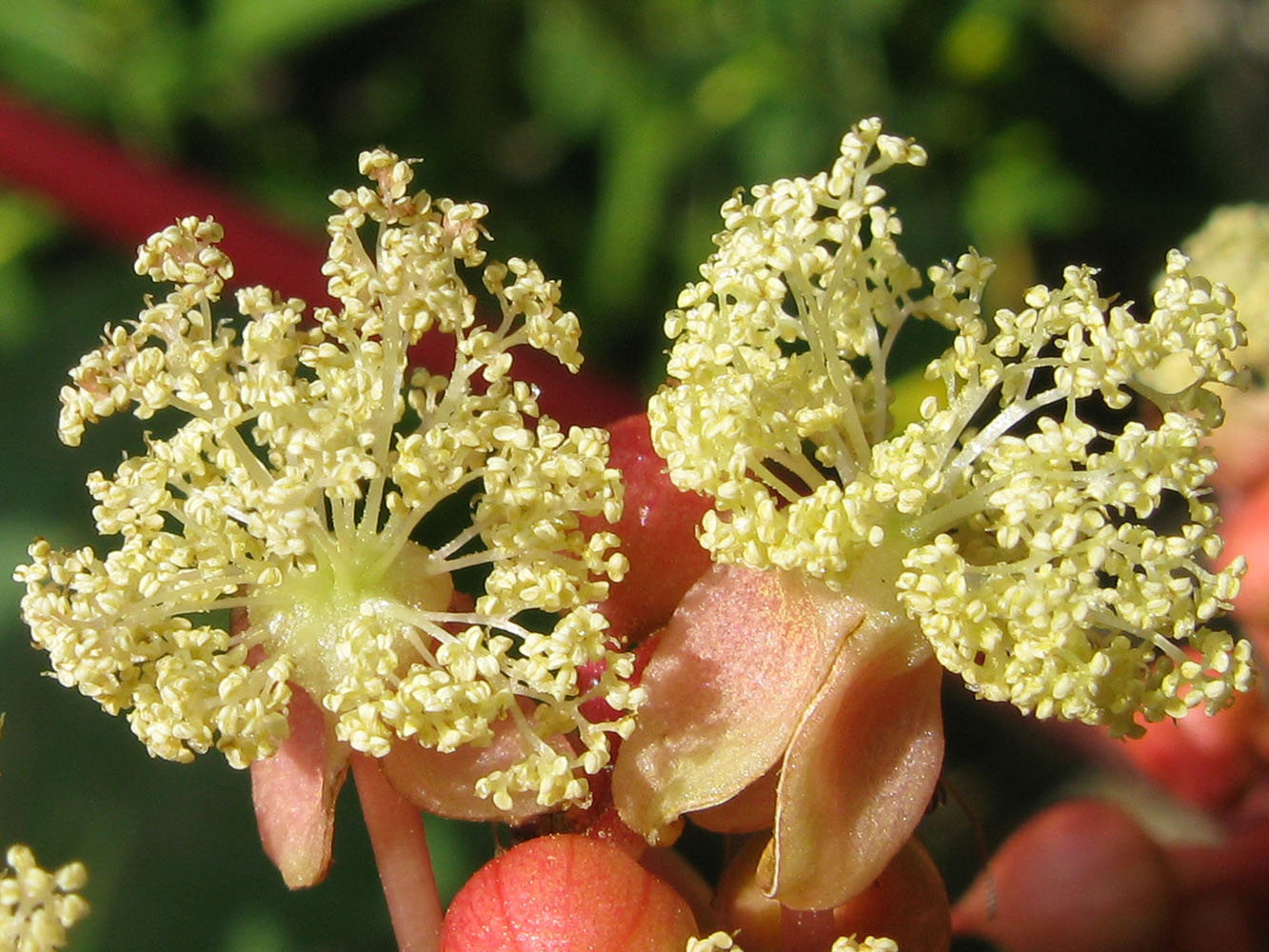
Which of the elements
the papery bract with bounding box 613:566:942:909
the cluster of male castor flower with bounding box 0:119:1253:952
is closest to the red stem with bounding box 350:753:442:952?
the cluster of male castor flower with bounding box 0:119:1253:952

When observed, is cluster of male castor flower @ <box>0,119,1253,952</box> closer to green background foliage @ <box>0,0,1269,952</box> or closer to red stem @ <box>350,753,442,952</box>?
red stem @ <box>350,753,442,952</box>

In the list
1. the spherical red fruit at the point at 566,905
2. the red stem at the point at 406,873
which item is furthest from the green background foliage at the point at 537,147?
the spherical red fruit at the point at 566,905

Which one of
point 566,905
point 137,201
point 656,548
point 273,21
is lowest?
point 566,905

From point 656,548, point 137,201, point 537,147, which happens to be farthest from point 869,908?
point 537,147

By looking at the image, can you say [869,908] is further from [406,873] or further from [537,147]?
[537,147]

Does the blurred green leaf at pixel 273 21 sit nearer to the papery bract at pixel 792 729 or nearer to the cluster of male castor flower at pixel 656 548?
the cluster of male castor flower at pixel 656 548

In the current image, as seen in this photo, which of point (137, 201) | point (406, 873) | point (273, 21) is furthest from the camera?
point (273, 21)
